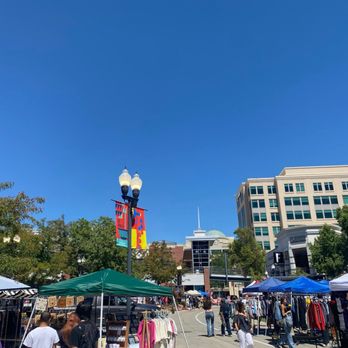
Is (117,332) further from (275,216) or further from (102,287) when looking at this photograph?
(275,216)

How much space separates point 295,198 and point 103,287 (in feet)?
279

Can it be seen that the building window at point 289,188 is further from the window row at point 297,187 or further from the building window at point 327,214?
the building window at point 327,214

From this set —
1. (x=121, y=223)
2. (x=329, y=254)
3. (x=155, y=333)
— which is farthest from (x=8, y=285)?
(x=329, y=254)

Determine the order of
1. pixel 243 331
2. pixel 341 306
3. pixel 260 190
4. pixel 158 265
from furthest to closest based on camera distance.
Result: pixel 260 190 < pixel 158 265 < pixel 341 306 < pixel 243 331

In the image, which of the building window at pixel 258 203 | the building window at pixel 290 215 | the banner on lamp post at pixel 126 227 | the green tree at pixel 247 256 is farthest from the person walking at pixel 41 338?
the building window at pixel 258 203

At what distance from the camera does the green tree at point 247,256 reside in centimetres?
5984

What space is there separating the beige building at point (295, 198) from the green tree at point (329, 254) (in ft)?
108

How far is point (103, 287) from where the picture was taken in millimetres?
9047

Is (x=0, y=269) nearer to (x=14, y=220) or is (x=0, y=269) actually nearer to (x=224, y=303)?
(x=14, y=220)

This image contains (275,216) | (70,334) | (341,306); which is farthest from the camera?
(275,216)

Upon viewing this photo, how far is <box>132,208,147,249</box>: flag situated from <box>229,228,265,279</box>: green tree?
4721 centimetres

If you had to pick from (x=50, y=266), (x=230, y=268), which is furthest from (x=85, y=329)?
(x=230, y=268)

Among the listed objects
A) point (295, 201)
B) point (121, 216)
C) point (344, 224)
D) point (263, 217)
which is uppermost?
point (295, 201)

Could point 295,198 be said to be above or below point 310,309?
above
